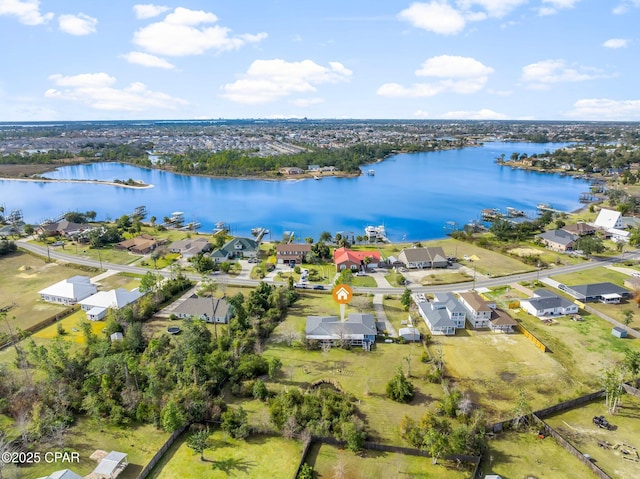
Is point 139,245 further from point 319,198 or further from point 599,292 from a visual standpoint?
point 599,292

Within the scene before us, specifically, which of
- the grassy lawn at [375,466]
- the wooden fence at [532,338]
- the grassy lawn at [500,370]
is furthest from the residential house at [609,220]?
the grassy lawn at [375,466]

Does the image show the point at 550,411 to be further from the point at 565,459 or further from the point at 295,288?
the point at 295,288

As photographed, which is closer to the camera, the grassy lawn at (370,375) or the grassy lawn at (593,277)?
the grassy lawn at (370,375)

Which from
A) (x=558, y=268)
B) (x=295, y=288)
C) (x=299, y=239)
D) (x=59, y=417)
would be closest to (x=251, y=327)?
(x=295, y=288)

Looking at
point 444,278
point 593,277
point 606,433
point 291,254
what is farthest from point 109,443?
point 593,277

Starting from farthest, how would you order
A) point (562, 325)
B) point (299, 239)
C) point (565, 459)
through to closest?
1. point (299, 239)
2. point (562, 325)
3. point (565, 459)

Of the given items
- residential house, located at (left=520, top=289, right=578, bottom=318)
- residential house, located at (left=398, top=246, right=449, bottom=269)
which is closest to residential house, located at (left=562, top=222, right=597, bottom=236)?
residential house, located at (left=398, top=246, right=449, bottom=269)

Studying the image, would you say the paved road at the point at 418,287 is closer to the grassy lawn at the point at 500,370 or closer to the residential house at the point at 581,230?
the residential house at the point at 581,230
